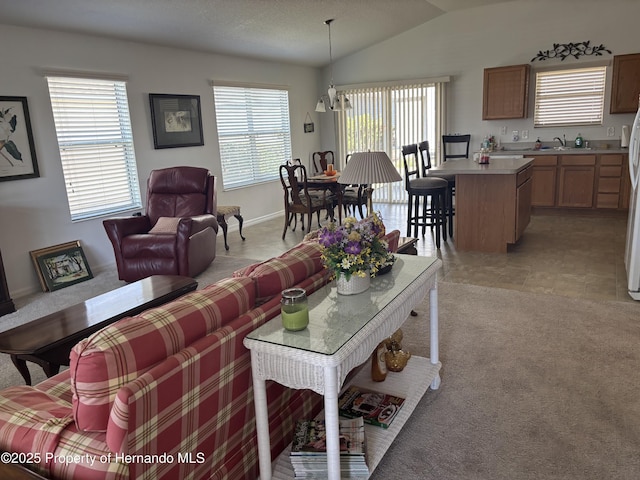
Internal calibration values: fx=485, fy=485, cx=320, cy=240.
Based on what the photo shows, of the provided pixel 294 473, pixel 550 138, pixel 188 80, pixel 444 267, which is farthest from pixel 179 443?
pixel 550 138

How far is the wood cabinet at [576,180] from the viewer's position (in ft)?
20.9

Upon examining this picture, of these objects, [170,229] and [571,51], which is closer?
[170,229]

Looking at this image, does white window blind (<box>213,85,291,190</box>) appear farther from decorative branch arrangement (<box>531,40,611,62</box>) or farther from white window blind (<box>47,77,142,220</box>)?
decorative branch arrangement (<box>531,40,611,62</box>)

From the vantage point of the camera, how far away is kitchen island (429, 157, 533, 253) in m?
4.82

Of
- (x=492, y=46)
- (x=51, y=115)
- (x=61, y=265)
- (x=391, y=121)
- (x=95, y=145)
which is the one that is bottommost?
(x=61, y=265)

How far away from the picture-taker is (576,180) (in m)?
6.48

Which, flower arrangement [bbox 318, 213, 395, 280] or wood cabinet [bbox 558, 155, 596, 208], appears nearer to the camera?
flower arrangement [bbox 318, 213, 395, 280]

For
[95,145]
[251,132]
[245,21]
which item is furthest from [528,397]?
[251,132]

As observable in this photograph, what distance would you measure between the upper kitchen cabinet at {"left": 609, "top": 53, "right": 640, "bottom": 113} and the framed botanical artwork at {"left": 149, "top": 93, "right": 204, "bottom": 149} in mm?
5350

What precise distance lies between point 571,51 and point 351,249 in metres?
6.25

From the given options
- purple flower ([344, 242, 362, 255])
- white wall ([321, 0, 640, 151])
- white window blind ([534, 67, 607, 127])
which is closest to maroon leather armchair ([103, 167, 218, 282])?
purple flower ([344, 242, 362, 255])

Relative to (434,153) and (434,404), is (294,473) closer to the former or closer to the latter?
(434,404)

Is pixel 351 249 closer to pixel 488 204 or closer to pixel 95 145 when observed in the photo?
pixel 488 204

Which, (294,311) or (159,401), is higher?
(294,311)
